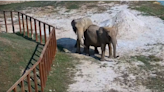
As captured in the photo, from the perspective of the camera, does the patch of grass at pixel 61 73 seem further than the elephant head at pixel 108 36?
→ No

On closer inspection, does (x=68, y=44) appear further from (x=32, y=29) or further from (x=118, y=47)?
(x=32, y=29)

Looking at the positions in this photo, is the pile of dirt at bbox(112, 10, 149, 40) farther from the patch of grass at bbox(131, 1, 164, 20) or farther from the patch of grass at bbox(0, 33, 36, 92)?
the patch of grass at bbox(0, 33, 36, 92)

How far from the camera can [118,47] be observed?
11211 millimetres

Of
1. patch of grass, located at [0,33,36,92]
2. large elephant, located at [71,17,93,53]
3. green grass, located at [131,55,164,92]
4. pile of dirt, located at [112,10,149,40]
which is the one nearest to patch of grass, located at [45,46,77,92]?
large elephant, located at [71,17,93,53]

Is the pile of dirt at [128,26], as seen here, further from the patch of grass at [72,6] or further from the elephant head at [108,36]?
the patch of grass at [72,6]

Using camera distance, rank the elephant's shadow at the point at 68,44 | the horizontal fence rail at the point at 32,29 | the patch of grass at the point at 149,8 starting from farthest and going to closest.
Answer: the patch of grass at the point at 149,8 → the elephant's shadow at the point at 68,44 → the horizontal fence rail at the point at 32,29

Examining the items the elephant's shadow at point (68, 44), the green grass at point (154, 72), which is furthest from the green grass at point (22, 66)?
the green grass at point (154, 72)

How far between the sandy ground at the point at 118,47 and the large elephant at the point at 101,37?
1.67 ft

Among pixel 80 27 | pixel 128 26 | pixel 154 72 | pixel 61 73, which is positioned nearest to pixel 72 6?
pixel 128 26

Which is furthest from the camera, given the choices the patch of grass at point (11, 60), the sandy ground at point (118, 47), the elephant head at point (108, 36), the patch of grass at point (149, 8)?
the patch of grass at point (149, 8)

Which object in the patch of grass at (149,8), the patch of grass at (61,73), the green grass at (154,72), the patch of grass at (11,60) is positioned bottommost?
the patch of grass at (149,8)

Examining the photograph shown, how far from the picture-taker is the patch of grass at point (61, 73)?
768 centimetres

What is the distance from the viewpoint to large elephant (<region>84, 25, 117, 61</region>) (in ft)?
31.5

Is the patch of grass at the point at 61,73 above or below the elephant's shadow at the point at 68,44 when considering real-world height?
above
